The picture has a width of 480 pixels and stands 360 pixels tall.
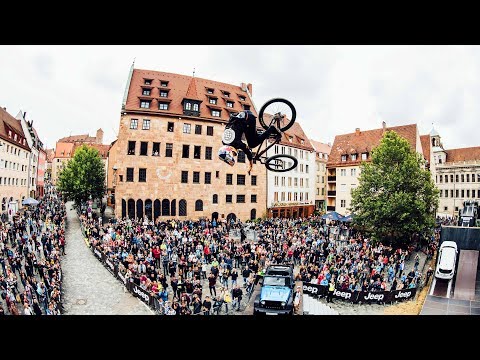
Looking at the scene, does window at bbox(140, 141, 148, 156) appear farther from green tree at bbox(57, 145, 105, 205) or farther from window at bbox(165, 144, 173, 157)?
green tree at bbox(57, 145, 105, 205)

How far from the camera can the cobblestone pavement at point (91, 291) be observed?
11.0 meters

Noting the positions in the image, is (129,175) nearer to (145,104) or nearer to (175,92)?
(145,104)

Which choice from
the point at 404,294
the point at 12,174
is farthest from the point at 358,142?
the point at 12,174

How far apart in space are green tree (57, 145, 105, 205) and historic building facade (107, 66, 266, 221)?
546 cm

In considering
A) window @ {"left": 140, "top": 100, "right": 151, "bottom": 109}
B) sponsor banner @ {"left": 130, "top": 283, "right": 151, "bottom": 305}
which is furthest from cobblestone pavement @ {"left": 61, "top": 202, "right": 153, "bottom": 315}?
window @ {"left": 140, "top": 100, "right": 151, "bottom": 109}

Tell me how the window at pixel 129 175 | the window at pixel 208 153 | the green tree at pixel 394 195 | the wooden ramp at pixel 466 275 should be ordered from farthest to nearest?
the window at pixel 208 153
the window at pixel 129 175
the green tree at pixel 394 195
the wooden ramp at pixel 466 275

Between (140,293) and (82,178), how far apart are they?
2014 cm

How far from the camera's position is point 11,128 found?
19.0 m

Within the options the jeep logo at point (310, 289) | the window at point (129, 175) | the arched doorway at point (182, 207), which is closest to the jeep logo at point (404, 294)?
the jeep logo at point (310, 289)

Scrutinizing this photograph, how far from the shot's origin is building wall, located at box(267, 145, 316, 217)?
94.9 feet

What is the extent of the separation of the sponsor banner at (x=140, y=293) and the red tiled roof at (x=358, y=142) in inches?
985

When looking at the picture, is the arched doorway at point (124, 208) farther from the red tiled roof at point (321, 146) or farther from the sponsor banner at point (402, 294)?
the red tiled roof at point (321, 146)
